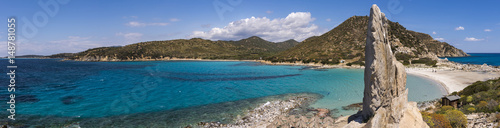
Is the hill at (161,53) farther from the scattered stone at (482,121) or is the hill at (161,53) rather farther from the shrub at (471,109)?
the scattered stone at (482,121)

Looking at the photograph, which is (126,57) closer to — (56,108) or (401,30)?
(56,108)

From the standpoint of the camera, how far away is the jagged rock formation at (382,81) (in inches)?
325

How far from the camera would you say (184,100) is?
24875 millimetres

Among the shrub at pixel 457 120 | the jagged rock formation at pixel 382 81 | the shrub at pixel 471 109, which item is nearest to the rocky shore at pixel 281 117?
the jagged rock formation at pixel 382 81

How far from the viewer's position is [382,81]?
8.38m

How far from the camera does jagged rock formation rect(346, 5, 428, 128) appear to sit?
8.26 metres

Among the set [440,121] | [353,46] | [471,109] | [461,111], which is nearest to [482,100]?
[471,109]

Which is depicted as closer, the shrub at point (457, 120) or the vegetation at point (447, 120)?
the vegetation at point (447, 120)

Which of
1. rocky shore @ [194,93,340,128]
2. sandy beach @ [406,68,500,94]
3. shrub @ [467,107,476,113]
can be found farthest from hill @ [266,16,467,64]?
shrub @ [467,107,476,113]

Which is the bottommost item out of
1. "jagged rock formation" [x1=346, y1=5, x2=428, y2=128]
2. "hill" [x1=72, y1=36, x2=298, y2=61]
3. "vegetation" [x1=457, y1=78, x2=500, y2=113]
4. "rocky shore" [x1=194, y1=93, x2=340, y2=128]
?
"rocky shore" [x1=194, y1=93, x2=340, y2=128]

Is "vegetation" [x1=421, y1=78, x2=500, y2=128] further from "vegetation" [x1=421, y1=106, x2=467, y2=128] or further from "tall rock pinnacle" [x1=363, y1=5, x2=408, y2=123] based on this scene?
"tall rock pinnacle" [x1=363, y1=5, x2=408, y2=123]

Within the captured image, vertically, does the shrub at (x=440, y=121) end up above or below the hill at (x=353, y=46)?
below

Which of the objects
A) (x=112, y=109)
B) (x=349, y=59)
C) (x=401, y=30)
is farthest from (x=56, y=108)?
(x=401, y=30)

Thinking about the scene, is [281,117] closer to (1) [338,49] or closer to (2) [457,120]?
(2) [457,120]
